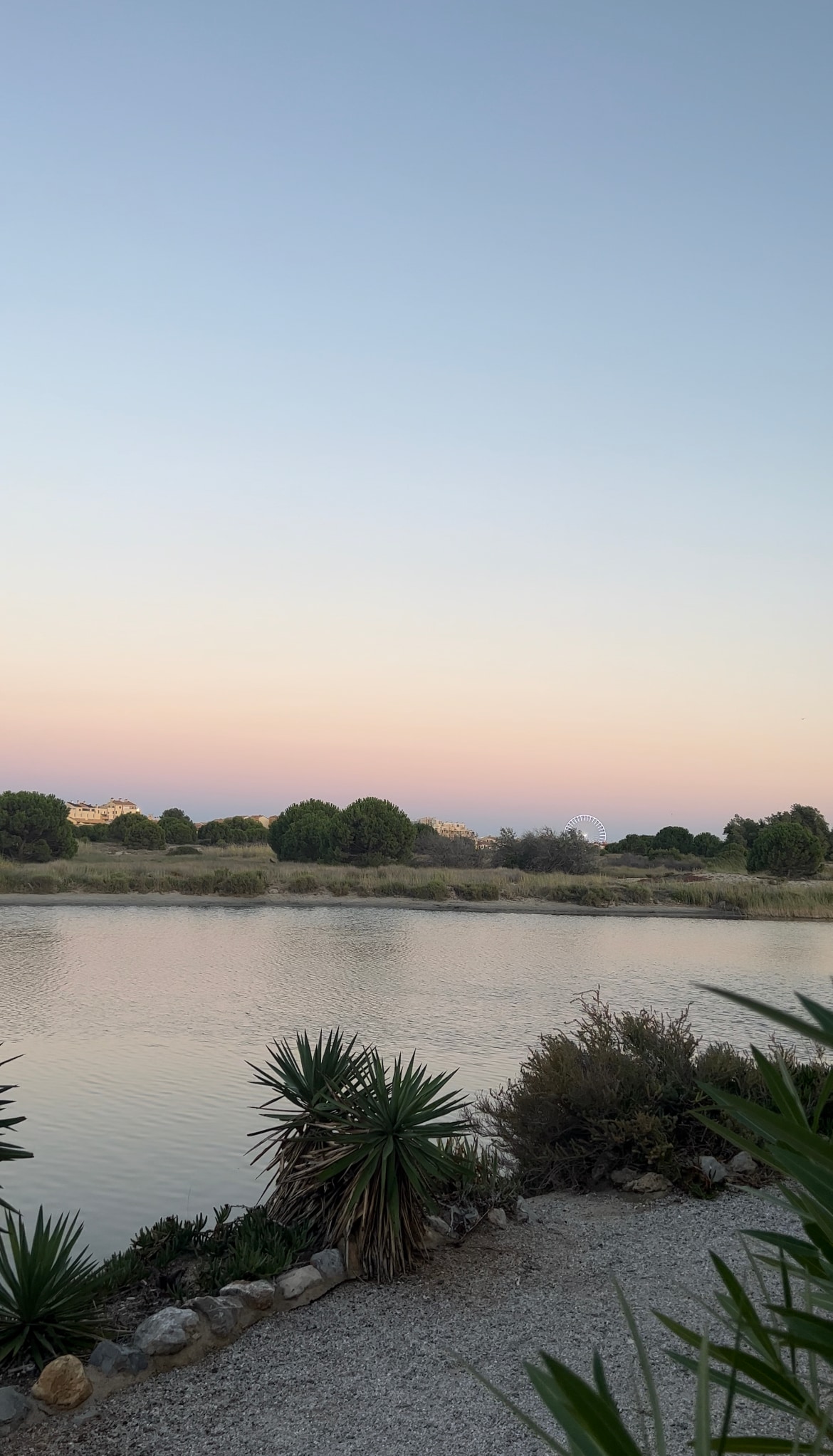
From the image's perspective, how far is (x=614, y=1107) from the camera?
665 cm

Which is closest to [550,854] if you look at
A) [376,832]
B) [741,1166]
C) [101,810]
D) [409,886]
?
[376,832]

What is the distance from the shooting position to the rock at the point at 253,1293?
453 centimetres

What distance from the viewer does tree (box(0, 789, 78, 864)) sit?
37.5 meters

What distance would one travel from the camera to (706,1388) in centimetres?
74

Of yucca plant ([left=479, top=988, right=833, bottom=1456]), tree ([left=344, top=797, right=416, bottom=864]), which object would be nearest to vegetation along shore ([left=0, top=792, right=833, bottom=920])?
tree ([left=344, top=797, right=416, bottom=864])

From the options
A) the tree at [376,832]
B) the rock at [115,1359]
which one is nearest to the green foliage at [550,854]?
the tree at [376,832]

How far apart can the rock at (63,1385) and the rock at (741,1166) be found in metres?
4.13

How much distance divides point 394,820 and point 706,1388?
4107 cm

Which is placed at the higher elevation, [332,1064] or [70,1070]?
[332,1064]

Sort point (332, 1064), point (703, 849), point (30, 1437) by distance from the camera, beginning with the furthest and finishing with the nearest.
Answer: point (703, 849)
point (332, 1064)
point (30, 1437)

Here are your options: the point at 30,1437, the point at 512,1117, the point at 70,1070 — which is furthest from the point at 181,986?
the point at 30,1437

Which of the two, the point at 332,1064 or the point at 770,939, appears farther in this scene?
the point at 770,939

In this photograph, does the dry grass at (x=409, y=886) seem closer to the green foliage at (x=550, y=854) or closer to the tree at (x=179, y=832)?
the green foliage at (x=550, y=854)

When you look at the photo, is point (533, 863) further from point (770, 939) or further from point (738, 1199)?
point (738, 1199)
